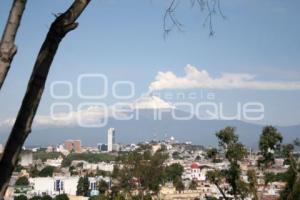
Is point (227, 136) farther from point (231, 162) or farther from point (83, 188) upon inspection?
point (83, 188)

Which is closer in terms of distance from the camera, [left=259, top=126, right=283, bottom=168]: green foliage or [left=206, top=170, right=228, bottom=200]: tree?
[left=206, top=170, right=228, bottom=200]: tree

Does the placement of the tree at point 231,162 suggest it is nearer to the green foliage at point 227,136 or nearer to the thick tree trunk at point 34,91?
the green foliage at point 227,136

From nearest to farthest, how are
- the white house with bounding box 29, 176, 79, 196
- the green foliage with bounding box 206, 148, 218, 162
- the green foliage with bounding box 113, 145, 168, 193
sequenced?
the green foliage with bounding box 206, 148, 218, 162
the green foliage with bounding box 113, 145, 168, 193
the white house with bounding box 29, 176, 79, 196

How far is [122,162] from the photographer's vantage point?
22.7 metres

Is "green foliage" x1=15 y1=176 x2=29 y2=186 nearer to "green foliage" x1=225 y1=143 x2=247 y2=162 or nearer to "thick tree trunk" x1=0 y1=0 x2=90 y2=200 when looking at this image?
"green foliage" x1=225 y1=143 x2=247 y2=162

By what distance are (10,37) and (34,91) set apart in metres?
0.18

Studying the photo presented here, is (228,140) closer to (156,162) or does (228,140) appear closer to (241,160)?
(241,160)

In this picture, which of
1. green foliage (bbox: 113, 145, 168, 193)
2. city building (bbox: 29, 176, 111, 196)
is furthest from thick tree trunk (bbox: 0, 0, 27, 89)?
city building (bbox: 29, 176, 111, 196)

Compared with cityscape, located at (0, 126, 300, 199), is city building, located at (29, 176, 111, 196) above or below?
below

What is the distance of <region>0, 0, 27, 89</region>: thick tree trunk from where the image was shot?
4.74 feet

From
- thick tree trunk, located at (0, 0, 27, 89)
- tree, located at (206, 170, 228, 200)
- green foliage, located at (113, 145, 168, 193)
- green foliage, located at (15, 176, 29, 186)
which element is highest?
thick tree trunk, located at (0, 0, 27, 89)

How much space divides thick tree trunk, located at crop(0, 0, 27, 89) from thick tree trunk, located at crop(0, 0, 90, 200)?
110 millimetres

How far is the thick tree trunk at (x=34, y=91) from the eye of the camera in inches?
58.4

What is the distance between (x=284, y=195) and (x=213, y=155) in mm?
1694
